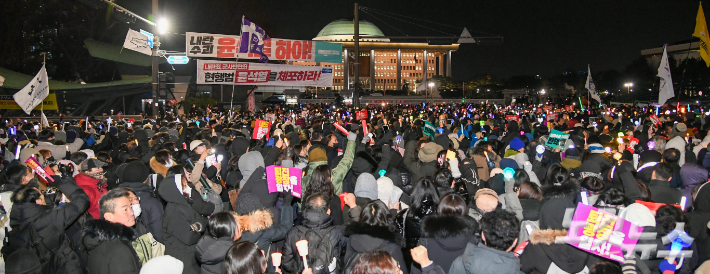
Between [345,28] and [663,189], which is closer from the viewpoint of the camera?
[663,189]

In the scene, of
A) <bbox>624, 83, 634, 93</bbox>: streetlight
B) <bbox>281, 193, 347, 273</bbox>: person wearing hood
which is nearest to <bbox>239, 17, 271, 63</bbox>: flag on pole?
<bbox>281, 193, 347, 273</bbox>: person wearing hood

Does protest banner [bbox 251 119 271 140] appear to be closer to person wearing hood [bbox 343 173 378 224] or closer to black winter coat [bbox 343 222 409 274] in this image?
person wearing hood [bbox 343 173 378 224]

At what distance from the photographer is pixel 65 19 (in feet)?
118

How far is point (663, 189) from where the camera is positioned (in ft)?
17.9

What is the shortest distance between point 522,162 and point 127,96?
86.6 ft

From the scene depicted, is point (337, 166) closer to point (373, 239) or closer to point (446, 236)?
point (373, 239)

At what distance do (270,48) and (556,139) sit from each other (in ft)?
49.3

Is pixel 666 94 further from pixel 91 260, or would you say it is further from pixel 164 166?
pixel 91 260

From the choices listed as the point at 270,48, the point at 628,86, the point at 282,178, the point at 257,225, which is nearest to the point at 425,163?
the point at 282,178

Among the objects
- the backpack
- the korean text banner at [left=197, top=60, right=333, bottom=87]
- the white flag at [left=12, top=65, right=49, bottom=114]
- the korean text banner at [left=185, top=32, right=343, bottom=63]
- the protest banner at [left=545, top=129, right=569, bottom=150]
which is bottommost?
the backpack

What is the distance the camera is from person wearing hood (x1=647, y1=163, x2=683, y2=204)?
5.41m

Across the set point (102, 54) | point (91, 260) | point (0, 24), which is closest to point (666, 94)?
point (91, 260)

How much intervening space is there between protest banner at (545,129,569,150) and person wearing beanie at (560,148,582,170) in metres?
0.85

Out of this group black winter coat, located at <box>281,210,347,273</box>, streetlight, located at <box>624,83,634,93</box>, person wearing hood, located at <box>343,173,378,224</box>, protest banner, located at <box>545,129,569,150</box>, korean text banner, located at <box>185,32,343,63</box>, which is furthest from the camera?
streetlight, located at <box>624,83,634,93</box>
